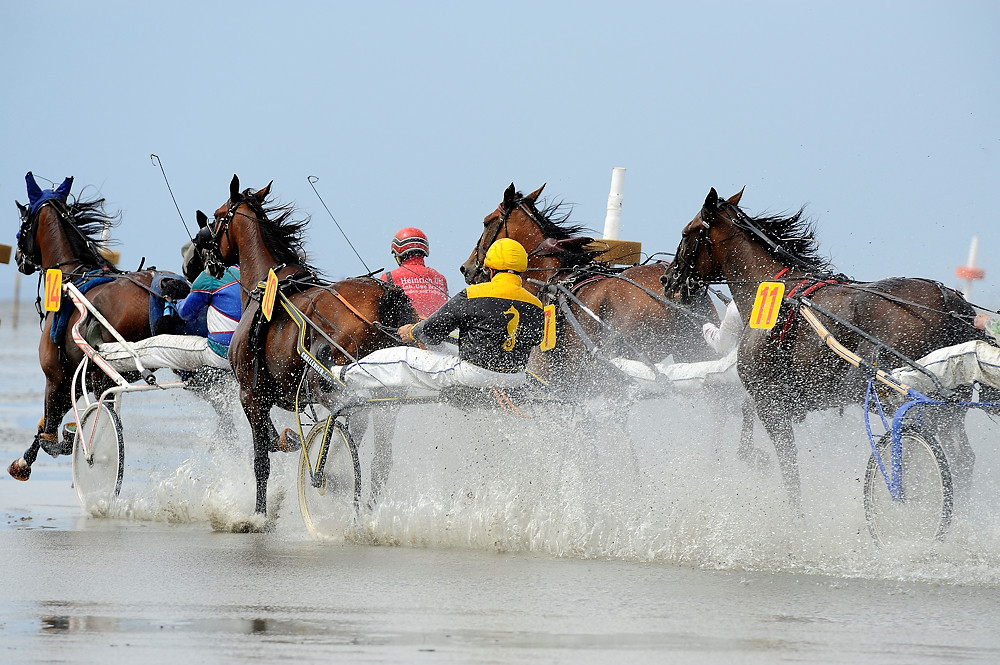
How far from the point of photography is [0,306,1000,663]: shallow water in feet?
17.7

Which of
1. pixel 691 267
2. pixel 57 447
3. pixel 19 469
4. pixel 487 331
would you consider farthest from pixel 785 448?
pixel 19 469

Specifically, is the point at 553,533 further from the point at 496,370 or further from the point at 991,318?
the point at 991,318

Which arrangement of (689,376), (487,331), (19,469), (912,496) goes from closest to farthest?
(912,496), (487,331), (689,376), (19,469)

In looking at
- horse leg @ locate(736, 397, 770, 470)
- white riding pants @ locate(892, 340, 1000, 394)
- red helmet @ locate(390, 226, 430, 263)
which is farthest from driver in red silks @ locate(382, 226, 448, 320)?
white riding pants @ locate(892, 340, 1000, 394)

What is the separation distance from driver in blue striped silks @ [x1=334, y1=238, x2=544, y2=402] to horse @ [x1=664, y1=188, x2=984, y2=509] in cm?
143

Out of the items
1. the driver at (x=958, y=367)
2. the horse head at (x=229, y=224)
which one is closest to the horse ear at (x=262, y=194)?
the horse head at (x=229, y=224)

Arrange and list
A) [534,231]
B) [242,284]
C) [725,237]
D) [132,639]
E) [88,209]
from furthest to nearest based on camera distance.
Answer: [88,209] < [534,231] < [242,284] < [725,237] < [132,639]

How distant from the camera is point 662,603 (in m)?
6.24

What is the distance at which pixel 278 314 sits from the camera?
9570 millimetres

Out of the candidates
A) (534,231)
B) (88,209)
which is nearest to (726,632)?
(534,231)

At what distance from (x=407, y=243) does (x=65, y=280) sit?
351 centimetres

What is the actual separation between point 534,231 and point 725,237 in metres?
2.32

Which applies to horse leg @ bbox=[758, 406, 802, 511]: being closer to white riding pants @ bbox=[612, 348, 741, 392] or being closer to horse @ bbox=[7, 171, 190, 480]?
white riding pants @ bbox=[612, 348, 741, 392]

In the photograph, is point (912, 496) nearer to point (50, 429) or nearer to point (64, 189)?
point (50, 429)
